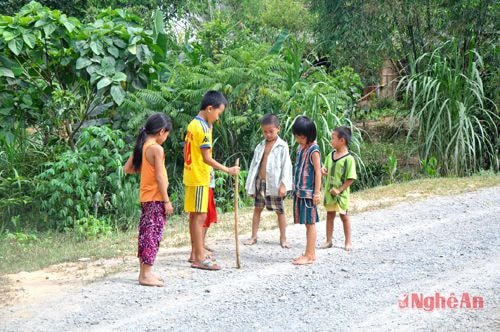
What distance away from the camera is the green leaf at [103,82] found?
10461 millimetres

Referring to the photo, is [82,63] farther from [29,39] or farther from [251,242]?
[251,242]

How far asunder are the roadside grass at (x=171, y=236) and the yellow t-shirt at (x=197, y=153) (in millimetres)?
1296

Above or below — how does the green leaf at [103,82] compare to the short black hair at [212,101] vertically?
above

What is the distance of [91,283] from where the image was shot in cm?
651

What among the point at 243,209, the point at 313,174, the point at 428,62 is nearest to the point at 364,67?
the point at 428,62

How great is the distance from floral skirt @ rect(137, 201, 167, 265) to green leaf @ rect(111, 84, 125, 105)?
454cm

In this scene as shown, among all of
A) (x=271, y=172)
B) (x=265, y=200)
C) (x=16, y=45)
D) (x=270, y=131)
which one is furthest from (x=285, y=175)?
(x=16, y=45)

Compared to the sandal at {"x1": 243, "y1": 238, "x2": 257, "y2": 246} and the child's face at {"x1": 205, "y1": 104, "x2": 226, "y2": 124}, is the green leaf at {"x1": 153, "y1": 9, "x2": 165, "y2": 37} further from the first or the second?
the child's face at {"x1": 205, "y1": 104, "x2": 226, "y2": 124}

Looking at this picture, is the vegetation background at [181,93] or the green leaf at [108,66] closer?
the vegetation background at [181,93]

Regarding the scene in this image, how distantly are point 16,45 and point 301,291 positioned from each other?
5.98m

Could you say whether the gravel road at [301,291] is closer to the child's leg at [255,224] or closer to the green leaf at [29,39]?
the child's leg at [255,224]

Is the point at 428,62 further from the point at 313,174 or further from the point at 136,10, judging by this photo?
the point at 313,174

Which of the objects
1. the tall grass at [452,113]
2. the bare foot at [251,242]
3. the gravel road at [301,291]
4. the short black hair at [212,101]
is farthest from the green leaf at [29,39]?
the tall grass at [452,113]

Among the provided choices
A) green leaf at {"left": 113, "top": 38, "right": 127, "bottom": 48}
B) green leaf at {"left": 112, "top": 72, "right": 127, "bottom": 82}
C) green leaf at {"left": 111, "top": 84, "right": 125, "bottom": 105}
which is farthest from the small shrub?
green leaf at {"left": 113, "top": 38, "right": 127, "bottom": 48}
